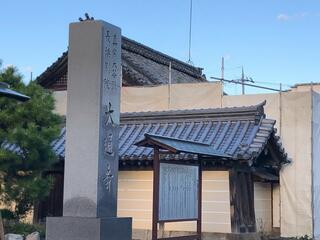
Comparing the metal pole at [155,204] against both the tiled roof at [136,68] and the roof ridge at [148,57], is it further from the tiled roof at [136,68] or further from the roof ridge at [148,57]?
the roof ridge at [148,57]

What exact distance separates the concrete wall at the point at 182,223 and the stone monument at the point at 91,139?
23.6 ft

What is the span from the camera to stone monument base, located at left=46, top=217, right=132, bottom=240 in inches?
325

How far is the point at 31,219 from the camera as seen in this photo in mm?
17984

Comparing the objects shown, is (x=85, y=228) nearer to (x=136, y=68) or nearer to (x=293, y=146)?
(x=293, y=146)

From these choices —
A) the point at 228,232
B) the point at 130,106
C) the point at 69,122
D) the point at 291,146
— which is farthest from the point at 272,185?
the point at 69,122

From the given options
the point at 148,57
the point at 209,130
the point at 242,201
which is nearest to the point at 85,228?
the point at 242,201

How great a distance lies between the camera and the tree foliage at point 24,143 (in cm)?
1410

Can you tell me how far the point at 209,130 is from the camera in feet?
55.4

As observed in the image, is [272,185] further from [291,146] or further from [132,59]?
[132,59]

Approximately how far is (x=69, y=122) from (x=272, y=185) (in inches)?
441

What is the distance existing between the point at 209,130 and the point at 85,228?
9.00m

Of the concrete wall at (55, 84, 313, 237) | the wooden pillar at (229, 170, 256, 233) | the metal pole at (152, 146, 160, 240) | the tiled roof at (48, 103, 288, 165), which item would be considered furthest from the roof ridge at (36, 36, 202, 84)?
the metal pole at (152, 146, 160, 240)

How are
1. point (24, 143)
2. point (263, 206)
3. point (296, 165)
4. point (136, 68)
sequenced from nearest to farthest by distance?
point (24, 143) → point (296, 165) → point (263, 206) → point (136, 68)

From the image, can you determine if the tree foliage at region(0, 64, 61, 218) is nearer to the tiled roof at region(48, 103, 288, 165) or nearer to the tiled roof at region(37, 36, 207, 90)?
the tiled roof at region(48, 103, 288, 165)
